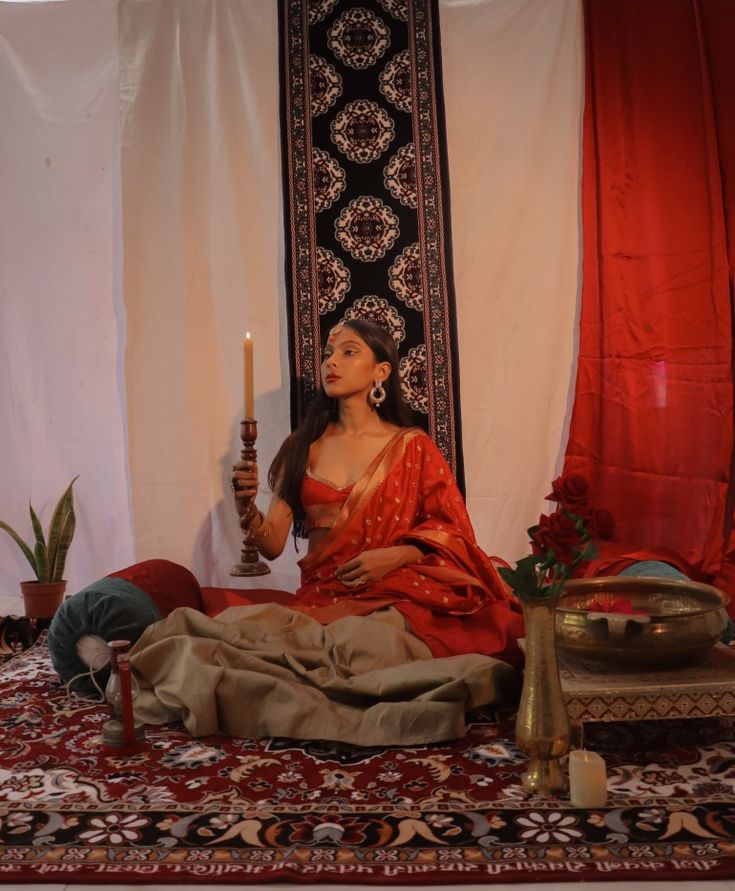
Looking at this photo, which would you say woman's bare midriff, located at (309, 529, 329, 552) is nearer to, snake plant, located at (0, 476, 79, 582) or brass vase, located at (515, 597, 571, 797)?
snake plant, located at (0, 476, 79, 582)

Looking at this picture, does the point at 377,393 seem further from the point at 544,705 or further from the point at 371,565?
the point at 544,705

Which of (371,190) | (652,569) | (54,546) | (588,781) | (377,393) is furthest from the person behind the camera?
(371,190)

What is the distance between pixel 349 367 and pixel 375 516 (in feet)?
1.87

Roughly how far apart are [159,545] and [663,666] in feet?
8.40

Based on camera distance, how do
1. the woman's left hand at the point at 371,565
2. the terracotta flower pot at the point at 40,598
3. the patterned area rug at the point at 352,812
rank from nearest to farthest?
the patterned area rug at the point at 352,812 → the woman's left hand at the point at 371,565 → the terracotta flower pot at the point at 40,598

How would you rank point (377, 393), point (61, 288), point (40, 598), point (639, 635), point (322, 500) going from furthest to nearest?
1. point (61, 288)
2. point (40, 598)
3. point (377, 393)
4. point (322, 500)
5. point (639, 635)

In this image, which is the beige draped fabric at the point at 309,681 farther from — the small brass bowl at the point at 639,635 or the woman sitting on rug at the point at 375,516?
the small brass bowl at the point at 639,635

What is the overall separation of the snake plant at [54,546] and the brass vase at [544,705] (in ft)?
7.70

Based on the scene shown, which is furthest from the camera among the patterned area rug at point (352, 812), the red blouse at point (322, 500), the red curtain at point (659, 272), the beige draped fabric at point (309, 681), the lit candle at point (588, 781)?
the red curtain at point (659, 272)

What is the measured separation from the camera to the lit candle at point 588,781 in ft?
6.86

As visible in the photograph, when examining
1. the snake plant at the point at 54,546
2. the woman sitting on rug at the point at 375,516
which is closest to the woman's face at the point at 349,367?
the woman sitting on rug at the point at 375,516

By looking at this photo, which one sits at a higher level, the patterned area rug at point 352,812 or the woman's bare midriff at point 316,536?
the woman's bare midriff at point 316,536

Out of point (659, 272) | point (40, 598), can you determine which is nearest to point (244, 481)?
point (40, 598)

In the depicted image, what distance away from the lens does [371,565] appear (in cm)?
329
